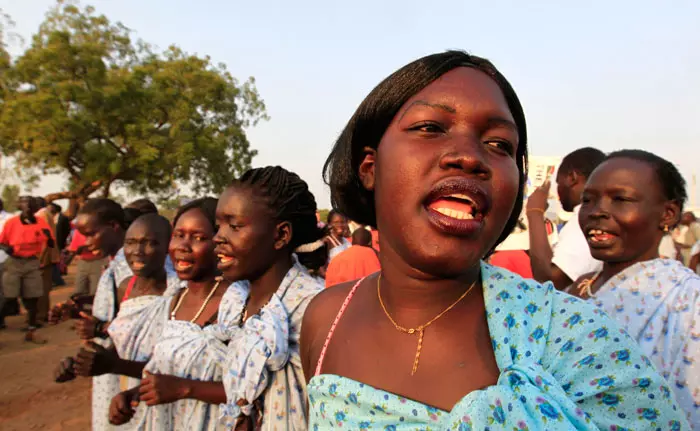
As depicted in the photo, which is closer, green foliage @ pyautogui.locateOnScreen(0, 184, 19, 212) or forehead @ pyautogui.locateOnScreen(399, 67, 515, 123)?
forehead @ pyautogui.locateOnScreen(399, 67, 515, 123)

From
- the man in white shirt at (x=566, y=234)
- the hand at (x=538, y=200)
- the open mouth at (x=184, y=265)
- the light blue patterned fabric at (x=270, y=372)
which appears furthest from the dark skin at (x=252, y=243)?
the hand at (x=538, y=200)

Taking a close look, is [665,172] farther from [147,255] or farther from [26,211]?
[26,211]

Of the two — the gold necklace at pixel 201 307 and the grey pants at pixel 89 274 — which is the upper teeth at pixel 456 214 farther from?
the grey pants at pixel 89 274

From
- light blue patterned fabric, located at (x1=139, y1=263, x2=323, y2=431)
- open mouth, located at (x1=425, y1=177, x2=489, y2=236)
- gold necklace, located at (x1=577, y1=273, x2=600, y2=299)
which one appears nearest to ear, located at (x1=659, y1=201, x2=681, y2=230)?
gold necklace, located at (x1=577, y1=273, x2=600, y2=299)

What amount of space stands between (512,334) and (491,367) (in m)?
0.09

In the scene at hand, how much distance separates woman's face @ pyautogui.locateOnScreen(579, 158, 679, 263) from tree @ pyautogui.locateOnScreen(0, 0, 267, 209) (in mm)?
21467

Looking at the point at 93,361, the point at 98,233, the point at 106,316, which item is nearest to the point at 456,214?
the point at 93,361

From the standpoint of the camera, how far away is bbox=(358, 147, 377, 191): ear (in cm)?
145

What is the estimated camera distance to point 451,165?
3.79 feet

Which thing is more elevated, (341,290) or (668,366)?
(341,290)

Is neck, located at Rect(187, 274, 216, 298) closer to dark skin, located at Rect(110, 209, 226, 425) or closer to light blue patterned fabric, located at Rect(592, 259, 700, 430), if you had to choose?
dark skin, located at Rect(110, 209, 226, 425)

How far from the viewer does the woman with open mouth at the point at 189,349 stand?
2141mm

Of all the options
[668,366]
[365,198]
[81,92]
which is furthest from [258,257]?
[81,92]

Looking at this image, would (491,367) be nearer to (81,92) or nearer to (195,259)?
(195,259)
